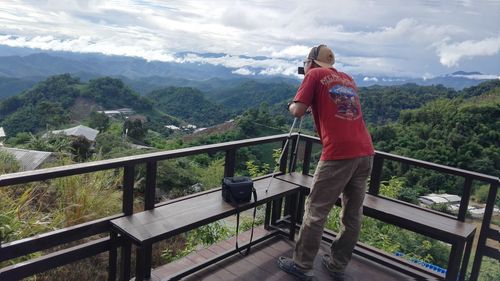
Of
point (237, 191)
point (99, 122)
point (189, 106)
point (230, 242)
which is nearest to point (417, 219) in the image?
point (237, 191)

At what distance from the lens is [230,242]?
10.9 ft

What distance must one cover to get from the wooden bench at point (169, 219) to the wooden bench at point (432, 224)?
837 mm

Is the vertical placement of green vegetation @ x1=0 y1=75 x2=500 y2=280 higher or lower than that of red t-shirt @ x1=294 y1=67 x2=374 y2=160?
lower

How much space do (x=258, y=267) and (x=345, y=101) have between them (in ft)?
4.65

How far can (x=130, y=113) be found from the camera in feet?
229

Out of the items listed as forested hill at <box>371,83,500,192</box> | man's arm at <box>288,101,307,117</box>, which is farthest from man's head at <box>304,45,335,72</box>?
forested hill at <box>371,83,500,192</box>

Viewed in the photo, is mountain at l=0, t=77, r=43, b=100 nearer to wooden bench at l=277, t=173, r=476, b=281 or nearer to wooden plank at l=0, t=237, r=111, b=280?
wooden plank at l=0, t=237, r=111, b=280

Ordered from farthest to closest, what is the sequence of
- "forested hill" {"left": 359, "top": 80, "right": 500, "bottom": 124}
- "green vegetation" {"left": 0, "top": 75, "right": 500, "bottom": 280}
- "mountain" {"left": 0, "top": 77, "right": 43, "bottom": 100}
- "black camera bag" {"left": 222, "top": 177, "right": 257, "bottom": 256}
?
"mountain" {"left": 0, "top": 77, "right": 43, "bottom": 100}, "forested hill" {"left": 359, "top": 80, "right": 500, "bottom": 124}, "green vegetation" {"left": 0, "top": 75, "right": 500, "bottom": 280}, "black camera bag" {"left": 222, "top": 177, "right": 257, "bottom": 256}

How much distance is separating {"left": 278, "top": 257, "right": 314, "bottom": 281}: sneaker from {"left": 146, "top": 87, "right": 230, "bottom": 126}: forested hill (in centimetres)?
7574

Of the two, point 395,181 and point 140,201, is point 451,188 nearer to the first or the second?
point 395,181

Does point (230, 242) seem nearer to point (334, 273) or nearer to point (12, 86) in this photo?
point (334, 273)

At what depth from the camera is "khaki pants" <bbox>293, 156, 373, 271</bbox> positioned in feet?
8.17

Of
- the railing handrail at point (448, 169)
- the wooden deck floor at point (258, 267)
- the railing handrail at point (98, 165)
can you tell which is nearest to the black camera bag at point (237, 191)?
the railing handrail at point (98, 165)

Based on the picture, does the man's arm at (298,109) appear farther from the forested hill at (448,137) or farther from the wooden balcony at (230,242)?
the forested hill at (448,137)
